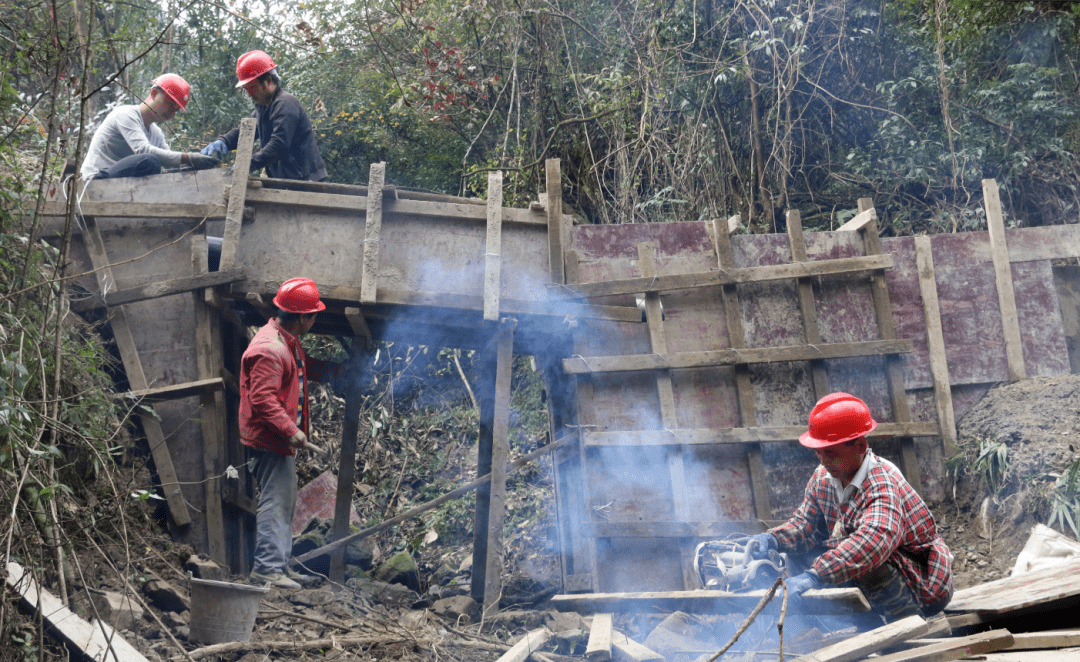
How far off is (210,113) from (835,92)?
30.5 feet

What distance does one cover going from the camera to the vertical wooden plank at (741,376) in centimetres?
557

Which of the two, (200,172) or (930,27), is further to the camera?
(930,27)

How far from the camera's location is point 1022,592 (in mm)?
4051

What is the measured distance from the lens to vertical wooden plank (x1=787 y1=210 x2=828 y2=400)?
5.72 metres

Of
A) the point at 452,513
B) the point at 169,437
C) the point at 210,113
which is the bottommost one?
the point at 452,513

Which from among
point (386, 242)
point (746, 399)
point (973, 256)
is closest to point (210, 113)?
point (386, 242)

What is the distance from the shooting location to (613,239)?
19.6 ft

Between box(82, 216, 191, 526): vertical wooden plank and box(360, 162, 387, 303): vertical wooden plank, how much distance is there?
1.67m

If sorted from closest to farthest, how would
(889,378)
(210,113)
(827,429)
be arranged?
(827,429) → (889,378) → (210,113)

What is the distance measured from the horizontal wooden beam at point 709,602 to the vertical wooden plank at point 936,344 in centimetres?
276

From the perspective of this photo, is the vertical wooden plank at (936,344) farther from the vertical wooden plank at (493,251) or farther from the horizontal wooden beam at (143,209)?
the horizontal wooden beam at (143,209)

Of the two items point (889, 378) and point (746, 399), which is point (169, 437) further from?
point (889, 378)

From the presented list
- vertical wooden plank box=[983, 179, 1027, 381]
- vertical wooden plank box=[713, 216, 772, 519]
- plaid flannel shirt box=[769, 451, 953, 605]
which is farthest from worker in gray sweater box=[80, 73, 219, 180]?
vertical wooden plank box=[983, 179, 1027, 381]

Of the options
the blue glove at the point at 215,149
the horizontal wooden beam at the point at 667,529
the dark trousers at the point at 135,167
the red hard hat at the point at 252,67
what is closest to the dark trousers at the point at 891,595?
the horizontal wooden beam at the point at 667,529
